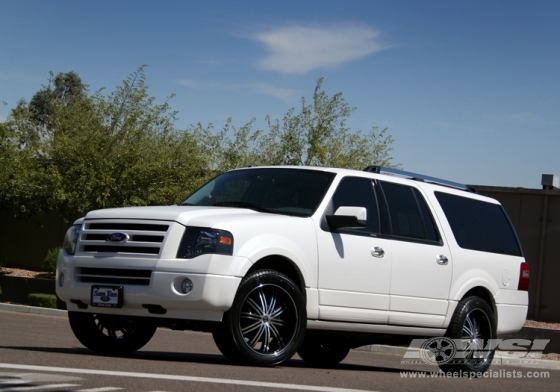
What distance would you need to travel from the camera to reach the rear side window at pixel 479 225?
406 inches

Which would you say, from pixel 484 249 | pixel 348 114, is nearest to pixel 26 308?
pixel 348 114

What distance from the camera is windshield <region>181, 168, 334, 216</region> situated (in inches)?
351

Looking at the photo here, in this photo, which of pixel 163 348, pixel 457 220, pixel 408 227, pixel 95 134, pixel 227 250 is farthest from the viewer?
pixel 95 134

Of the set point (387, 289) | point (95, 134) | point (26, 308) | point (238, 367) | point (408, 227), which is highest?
point (95, 134)

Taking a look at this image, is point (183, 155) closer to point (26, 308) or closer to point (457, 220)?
point (26, 308)

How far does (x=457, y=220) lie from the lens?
34.0ft

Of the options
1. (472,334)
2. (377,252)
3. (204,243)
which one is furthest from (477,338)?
(204,243)

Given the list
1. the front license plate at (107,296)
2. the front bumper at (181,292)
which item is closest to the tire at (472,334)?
the front bumper at (181,292)

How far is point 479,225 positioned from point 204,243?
4.12 metres

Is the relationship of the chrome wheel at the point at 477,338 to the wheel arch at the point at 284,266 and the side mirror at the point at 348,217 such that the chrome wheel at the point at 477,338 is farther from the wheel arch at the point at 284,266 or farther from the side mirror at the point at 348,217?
the wheel arch at the point at 284,266

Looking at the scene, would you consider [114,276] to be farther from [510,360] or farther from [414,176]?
[510,360]

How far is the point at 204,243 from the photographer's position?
7820mm

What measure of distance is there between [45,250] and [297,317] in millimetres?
23298

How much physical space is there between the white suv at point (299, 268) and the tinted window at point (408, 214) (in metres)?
0.02
